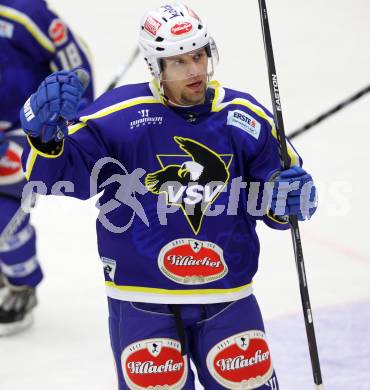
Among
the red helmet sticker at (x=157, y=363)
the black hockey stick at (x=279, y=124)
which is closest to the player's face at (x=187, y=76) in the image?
the black hockey stick at (x=279, y=124)

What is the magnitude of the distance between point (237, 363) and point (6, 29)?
1.96 meters

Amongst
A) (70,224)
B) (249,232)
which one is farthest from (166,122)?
(70,224)

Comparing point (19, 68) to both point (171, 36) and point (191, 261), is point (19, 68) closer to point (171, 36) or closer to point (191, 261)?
point (171, 36)

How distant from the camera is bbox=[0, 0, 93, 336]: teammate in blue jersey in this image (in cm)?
418

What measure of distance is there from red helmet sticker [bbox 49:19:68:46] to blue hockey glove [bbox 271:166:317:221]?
177cm

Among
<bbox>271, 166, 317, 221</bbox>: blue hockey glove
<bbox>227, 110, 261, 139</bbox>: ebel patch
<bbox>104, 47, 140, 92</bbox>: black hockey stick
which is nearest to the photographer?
<bbox>271, 166, 317, 221</bbox>: blue hockey glove

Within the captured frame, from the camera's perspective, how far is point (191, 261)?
2787 millimetres

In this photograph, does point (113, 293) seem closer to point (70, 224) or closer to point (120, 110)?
point (120, 110)

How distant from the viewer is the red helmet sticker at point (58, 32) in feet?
13.8

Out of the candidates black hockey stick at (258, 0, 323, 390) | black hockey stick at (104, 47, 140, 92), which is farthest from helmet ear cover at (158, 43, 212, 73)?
black hockey stick at (104, 47, 140, 92)

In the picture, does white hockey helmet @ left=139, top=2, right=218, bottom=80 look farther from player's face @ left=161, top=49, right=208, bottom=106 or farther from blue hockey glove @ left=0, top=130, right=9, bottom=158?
blue hockey glove @ left=0, top=130, right=9, bottom=158

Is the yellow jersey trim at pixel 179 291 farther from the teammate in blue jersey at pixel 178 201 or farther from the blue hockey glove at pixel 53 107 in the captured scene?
the blue hockey glove at pixel 53 107

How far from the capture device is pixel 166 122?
276 cm

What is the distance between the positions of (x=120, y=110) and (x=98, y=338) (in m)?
1.78
